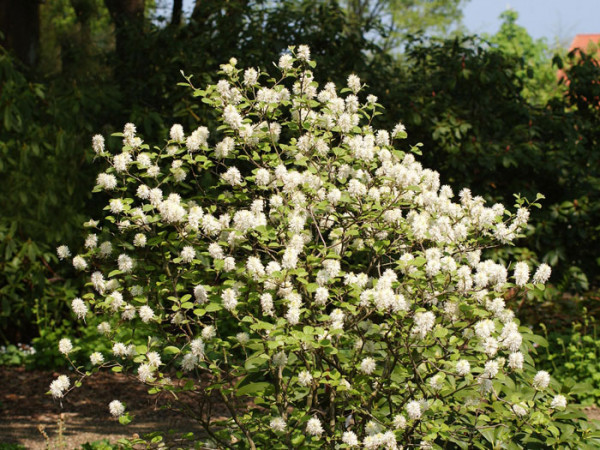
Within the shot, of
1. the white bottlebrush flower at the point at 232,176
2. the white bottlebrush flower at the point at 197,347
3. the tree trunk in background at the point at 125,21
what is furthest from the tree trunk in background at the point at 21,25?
the white bottlebrush flower at the point at 197,347

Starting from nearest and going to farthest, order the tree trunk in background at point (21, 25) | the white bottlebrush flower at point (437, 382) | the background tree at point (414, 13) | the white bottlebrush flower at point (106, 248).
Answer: the white bottlebrush flower at point (437, 382) → the white bottlebrush flower at point (106, 248) → the tree trunk in background at point (21, 25) → the background tree at point (414, 13)

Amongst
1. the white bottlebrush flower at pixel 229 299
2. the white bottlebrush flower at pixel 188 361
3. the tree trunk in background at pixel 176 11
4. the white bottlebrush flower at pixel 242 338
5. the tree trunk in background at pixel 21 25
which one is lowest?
the white bottlebrush flower at pixel 188 361

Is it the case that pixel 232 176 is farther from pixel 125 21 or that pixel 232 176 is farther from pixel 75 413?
pixel 125 21

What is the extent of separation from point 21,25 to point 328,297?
8947 millimetres

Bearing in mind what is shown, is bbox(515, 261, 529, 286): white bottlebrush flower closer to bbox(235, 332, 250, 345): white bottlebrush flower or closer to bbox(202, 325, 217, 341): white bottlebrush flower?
bbox(235, 332, 250, 345): white bottlebrush flower

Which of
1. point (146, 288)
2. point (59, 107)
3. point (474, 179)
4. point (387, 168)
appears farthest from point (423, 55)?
point (146, 288)

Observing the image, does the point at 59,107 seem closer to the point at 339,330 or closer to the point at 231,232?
the point at 231,232

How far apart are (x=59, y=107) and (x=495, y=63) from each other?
442 centimetres

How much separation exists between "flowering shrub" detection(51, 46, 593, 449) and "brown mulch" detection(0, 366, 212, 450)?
207 centimetres

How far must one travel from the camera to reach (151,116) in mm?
6203

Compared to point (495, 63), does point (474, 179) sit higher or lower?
lower

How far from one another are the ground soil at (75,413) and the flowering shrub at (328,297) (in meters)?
2.03

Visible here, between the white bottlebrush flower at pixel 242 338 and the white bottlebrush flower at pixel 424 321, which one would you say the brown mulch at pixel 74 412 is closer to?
the white bottlebrush flower at pixel 242 338

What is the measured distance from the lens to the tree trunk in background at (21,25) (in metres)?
10.1
